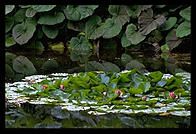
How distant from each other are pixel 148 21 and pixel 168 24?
16.3 inches

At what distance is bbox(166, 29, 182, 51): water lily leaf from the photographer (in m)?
6.91

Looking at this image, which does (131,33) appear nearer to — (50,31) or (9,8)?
(50,31)

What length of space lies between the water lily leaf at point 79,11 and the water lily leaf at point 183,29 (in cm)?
163

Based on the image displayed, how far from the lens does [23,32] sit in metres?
7.48

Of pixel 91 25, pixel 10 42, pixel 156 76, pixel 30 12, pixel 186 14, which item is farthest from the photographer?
pixel 10 42

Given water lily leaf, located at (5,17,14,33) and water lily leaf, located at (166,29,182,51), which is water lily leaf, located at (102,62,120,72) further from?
water lily leaf, located at (5,17,14,33)

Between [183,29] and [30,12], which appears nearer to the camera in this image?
[183,29]

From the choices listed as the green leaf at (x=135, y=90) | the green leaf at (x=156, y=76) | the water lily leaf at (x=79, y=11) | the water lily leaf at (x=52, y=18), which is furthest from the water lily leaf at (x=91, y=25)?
the green leaf at (x=135, y=90)

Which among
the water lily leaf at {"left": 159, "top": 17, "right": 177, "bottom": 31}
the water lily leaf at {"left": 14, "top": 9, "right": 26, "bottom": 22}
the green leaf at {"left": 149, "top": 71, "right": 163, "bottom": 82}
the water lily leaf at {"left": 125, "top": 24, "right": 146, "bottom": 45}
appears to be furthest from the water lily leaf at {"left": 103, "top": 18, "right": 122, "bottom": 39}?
the green leaf at {"left": 149, "top": 71, "right": 163, "bottom": 82}

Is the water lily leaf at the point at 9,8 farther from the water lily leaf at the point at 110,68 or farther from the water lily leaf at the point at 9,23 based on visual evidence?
the water lily leaf at the point at 110,68

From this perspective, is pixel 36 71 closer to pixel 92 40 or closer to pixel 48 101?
pixel 48 101

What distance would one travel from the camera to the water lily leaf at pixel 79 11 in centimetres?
728

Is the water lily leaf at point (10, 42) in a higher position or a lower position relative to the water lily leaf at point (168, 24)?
lower

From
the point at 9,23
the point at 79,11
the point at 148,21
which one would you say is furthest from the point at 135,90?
the point at 9,23
